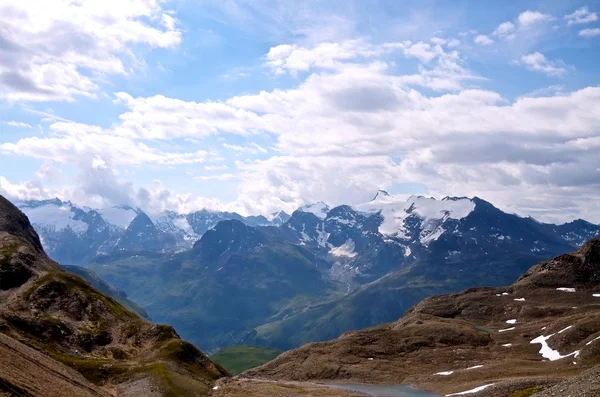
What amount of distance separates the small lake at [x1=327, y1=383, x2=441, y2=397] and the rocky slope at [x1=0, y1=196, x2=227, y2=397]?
3470cm

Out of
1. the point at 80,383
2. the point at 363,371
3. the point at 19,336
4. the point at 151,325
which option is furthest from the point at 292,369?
the point at 80,383

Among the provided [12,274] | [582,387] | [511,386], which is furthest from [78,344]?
[582,387]

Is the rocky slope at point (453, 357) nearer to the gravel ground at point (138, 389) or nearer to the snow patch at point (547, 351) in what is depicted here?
the snow patch at point (547, 351)

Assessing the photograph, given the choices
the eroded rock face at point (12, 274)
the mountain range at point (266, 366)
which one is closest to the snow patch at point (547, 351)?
the mountain range at point (266, 366)

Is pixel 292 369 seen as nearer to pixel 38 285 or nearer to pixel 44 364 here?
pixel 38 285

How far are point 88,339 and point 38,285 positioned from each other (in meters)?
34.4

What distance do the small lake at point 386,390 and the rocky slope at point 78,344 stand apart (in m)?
34.7

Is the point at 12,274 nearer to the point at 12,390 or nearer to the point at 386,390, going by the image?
the point at 386,390

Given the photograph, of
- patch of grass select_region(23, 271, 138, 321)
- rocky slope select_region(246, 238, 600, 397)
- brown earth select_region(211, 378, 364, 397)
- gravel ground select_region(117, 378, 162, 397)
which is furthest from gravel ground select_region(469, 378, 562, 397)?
patch of grass select_region(23, 271, 138, 321)

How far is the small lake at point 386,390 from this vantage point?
12993 cm

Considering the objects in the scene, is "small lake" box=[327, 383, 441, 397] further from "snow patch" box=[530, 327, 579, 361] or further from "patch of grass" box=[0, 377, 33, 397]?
"patch of grass" box=[0, 377, 33, 397]

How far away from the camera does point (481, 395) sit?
361 ft

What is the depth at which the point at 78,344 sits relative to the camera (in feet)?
451

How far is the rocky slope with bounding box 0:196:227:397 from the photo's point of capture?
8331 centimetres
